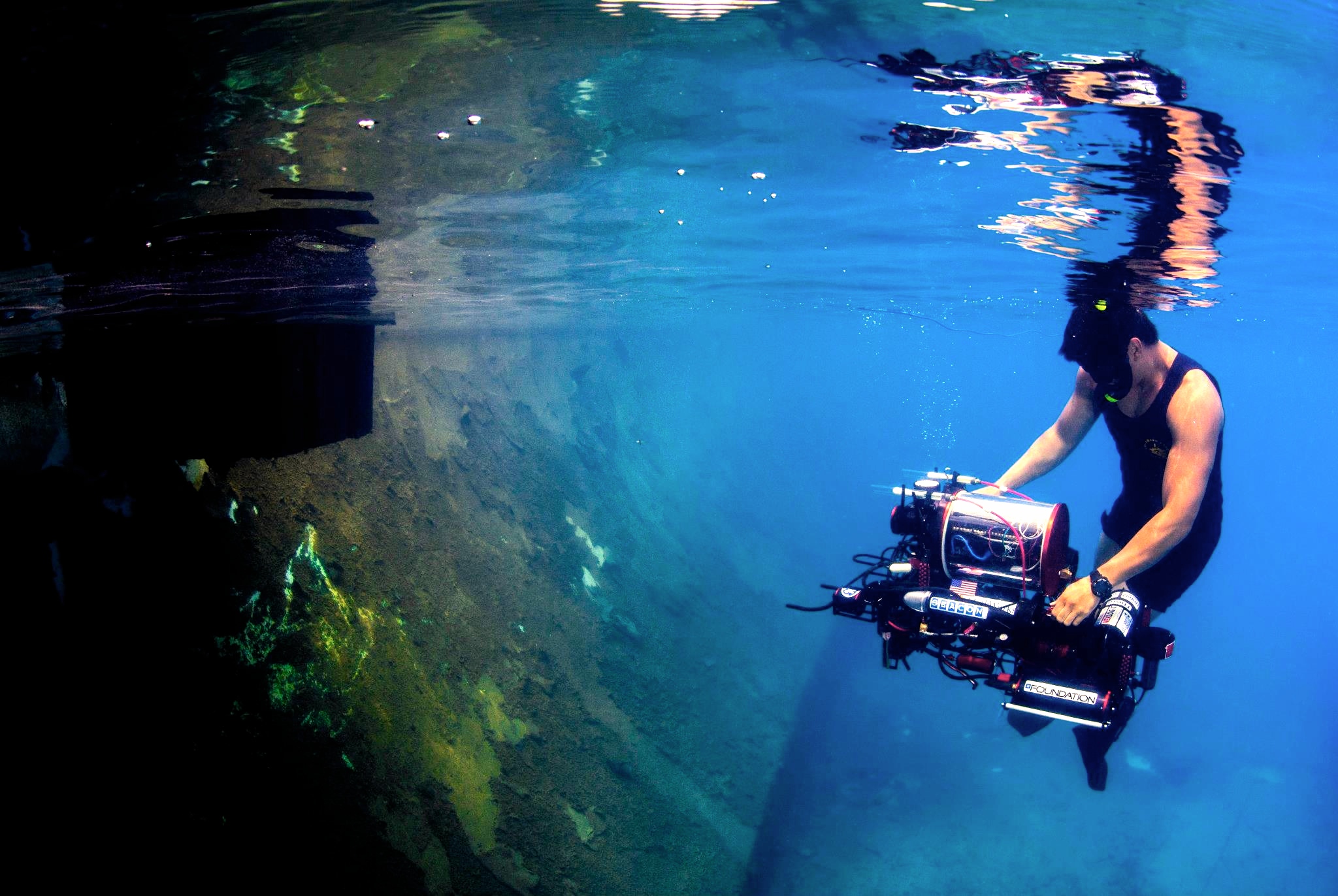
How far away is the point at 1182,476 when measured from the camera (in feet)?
Result: 14.6

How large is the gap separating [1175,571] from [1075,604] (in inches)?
76.7

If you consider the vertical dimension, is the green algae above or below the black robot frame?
below

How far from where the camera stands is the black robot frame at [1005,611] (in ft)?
13.7

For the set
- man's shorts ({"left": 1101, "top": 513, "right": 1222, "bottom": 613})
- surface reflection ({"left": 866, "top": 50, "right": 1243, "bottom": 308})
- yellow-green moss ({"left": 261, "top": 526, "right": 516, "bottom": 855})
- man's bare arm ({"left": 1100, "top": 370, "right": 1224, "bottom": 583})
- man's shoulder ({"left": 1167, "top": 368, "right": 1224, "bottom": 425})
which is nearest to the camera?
man's bare arm ({"left": 1100, "top": 370, "right": 1224, "bottom": 583})

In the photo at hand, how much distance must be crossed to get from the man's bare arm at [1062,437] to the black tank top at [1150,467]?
17cm

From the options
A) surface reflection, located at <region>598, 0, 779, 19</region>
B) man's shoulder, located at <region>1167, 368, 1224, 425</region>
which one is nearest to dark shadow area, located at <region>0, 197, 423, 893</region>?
surface reflection, located at <region>598, 0, 779, 19</region>

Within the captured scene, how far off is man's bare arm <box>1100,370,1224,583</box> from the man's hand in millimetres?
198

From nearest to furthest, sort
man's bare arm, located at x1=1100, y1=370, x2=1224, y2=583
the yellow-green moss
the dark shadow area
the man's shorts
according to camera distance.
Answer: man's bare arm, located at x1=1100, y1=370, x2=1224, y2=583, the man's shorts, the dark shadow area, the yellow-green moss

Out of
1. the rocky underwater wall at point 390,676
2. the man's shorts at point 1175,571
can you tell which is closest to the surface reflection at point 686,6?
the man's shorts at point 1175,571

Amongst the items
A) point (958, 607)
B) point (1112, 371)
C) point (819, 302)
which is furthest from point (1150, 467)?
point (819, 302)

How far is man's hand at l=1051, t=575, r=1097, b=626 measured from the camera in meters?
4.14

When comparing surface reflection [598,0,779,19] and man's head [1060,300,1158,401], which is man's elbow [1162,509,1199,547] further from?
surface reflection [598,0,779,19]

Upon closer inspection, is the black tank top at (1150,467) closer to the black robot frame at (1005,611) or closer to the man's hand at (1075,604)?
the black robot frame at (1005,611)

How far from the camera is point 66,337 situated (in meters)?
10.1
